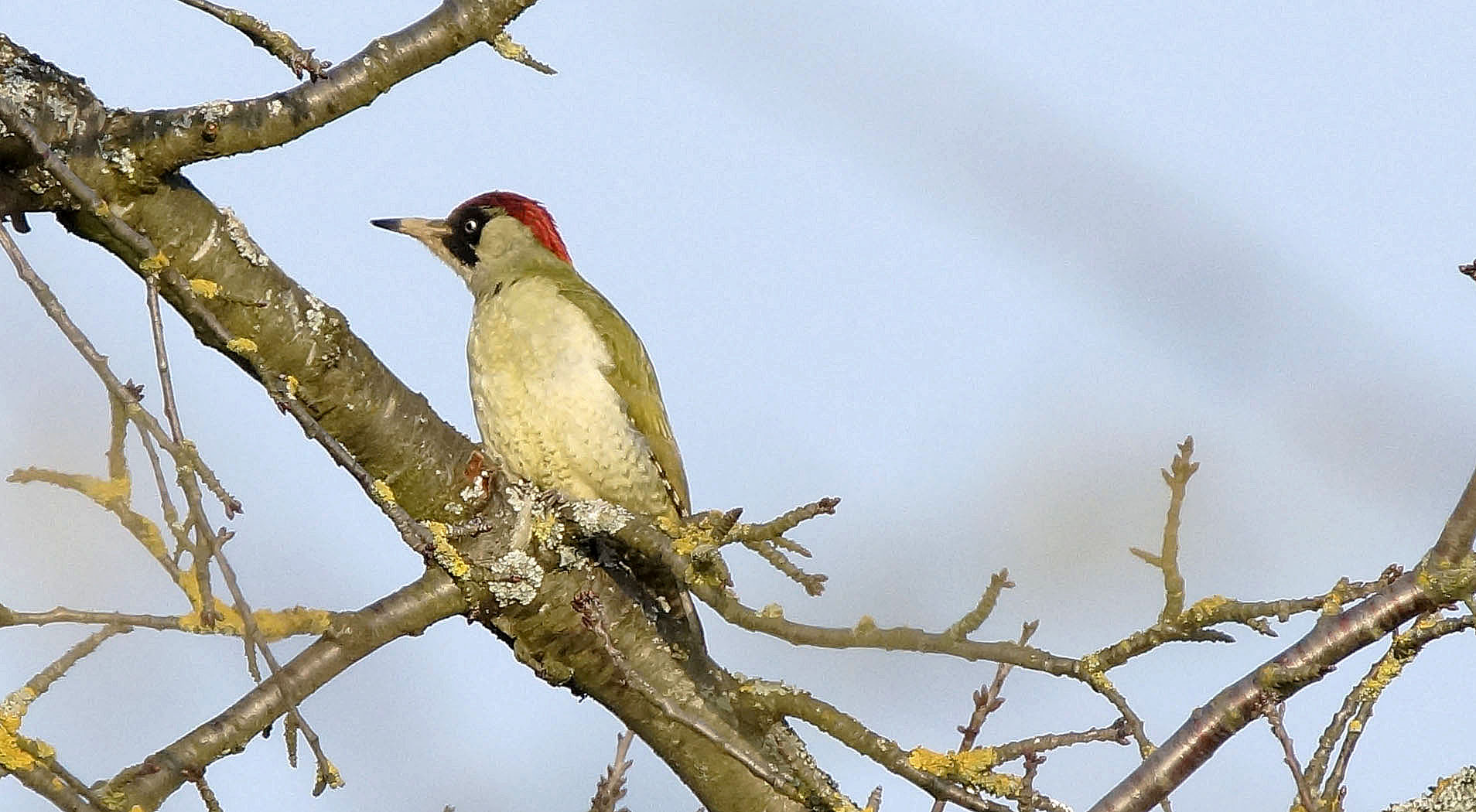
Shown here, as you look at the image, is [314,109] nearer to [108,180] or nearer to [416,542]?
[108,180]

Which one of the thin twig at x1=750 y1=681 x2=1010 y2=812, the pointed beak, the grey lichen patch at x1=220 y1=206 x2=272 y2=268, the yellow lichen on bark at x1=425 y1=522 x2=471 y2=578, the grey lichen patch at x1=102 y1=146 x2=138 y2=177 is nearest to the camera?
the thin twig at x1=750 y1=681 x2=1010 y2=812

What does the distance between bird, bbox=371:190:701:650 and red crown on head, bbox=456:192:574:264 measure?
74 centimetres

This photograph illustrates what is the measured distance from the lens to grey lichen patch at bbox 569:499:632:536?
11.2 feet

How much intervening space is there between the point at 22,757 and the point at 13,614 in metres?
0.28

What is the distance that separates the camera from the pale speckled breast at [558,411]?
190 inches

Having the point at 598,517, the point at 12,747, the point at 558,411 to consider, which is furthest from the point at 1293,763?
the point at 558,411

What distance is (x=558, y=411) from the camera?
480cm

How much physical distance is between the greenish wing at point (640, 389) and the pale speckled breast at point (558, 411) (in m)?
0.04

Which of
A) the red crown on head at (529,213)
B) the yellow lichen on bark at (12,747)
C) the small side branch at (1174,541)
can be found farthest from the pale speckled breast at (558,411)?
the small side branch at (1174,541)

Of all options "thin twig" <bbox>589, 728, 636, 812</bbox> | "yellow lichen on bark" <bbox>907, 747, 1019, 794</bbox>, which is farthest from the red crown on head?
"yellow lichen on bark" <bbox>907, 747, 1019, 794</bbox>

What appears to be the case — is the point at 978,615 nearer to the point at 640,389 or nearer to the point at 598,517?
the point at 598,517

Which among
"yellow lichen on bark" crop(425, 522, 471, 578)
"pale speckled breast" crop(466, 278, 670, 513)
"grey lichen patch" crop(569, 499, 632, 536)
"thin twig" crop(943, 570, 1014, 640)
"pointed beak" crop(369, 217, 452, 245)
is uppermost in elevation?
"pointed beak" crop(369, 217, 452, 245)

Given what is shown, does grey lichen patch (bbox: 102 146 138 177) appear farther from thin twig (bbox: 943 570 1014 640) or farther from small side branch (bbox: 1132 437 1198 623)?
small side branch (bbox: 1132 437 1198 623)

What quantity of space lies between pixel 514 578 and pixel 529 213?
9.49 ft
